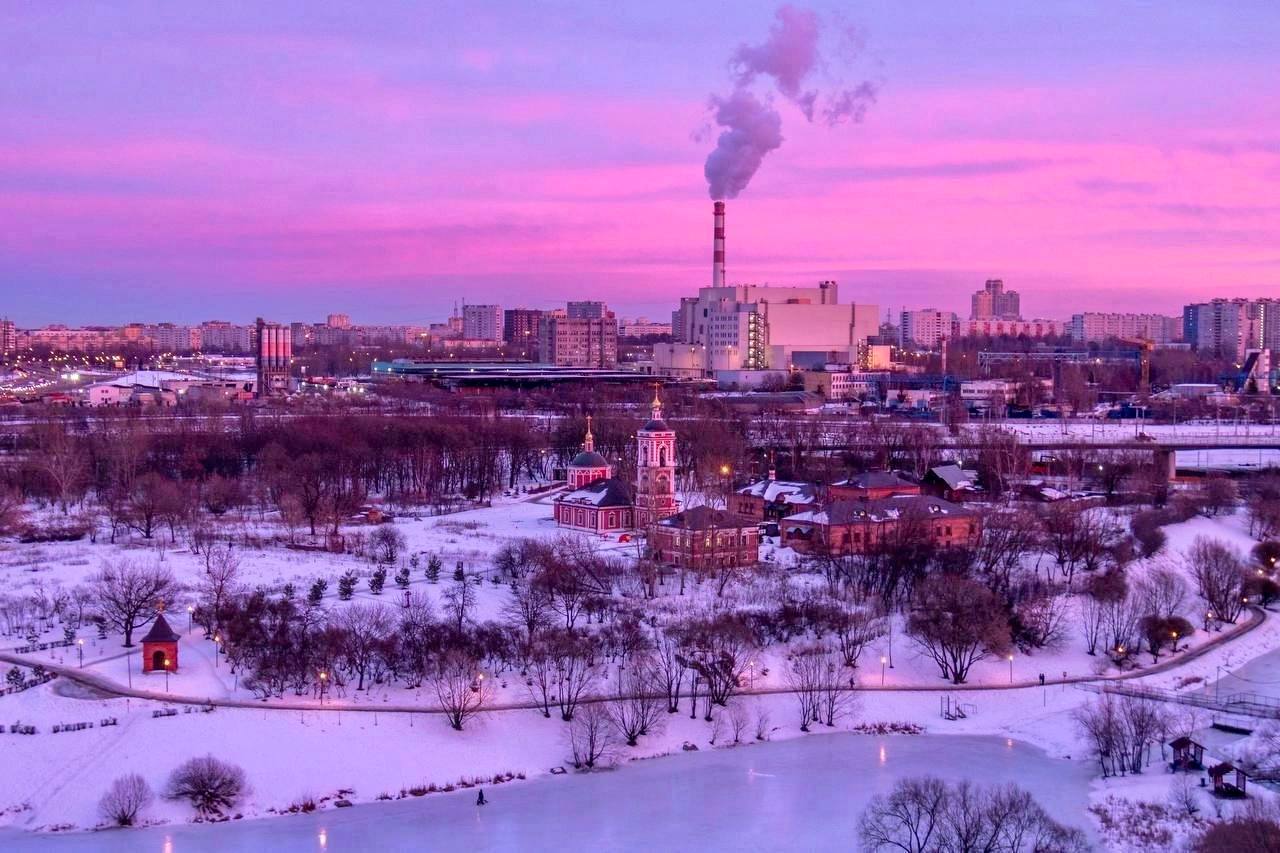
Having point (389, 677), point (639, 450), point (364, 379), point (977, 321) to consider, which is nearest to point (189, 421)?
point (639, 450)

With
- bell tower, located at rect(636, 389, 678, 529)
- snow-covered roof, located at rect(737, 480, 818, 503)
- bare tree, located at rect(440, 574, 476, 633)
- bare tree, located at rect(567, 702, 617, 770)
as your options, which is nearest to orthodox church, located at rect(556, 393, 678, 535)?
bell tower, located at rect(636, 389, 678, 529)

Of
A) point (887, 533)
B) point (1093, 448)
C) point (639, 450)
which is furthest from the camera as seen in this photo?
point (1093, 448)

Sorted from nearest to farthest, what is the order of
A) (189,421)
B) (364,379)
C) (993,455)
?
(993,455)
(189,421)
(364,379)

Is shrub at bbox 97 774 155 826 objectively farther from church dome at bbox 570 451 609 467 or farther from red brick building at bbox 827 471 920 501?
red brick building at bbox 827 471 920 501

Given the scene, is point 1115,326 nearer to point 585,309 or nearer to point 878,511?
point 585,309

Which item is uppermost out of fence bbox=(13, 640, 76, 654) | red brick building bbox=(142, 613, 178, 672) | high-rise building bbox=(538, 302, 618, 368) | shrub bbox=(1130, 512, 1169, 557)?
high-rise building bbox=(538, 302, 618, 368)

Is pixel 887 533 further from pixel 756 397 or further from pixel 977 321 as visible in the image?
pixel 977 321

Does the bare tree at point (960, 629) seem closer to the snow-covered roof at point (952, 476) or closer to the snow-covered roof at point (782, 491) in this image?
the snow-covered roof at point (782, 491)
